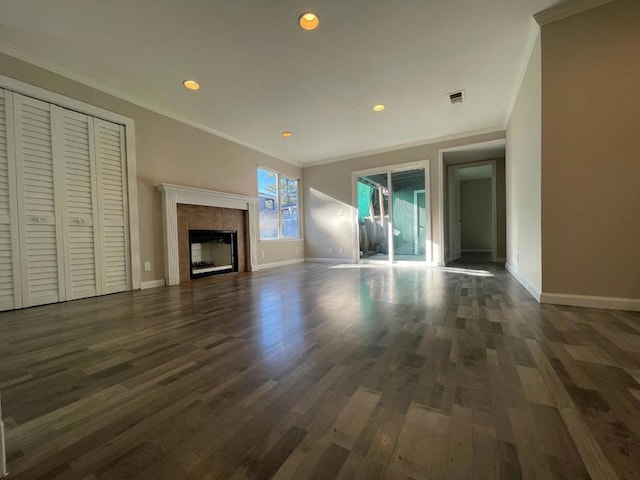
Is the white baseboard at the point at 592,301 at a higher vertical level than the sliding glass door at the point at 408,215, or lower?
lower

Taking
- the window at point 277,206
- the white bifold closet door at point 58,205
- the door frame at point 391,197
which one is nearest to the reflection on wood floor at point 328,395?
the white bifold closet door at point 58,205

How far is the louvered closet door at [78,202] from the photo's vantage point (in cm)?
310

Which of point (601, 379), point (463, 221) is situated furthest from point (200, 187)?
point (463, 221)

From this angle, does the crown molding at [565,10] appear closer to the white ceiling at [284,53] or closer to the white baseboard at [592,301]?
the white ceiling at [284,53]

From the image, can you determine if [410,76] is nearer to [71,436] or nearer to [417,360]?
[417,360]

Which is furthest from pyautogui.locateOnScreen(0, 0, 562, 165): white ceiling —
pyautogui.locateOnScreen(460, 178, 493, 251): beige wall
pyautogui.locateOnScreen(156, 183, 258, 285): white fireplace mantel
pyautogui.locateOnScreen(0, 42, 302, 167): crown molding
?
pyautogui.locateOnScreen(460, 178, 493, 251): beige wall

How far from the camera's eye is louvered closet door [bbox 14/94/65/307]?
2.80 m

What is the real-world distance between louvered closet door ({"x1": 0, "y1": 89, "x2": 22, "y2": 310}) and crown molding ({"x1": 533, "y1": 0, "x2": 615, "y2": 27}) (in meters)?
5.15

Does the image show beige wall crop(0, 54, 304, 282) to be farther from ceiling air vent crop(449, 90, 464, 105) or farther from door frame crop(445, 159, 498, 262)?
door frame crop(445, 159, 498, 262)

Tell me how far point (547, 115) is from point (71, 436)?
3758 mm

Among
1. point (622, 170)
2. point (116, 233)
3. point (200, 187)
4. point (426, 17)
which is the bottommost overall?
point (116, 233)

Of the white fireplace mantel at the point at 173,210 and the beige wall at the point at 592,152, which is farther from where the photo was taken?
the white fireplace mantel at the point at 173,210

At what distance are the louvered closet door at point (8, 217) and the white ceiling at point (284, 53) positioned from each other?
0.69 m

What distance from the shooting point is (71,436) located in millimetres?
944
